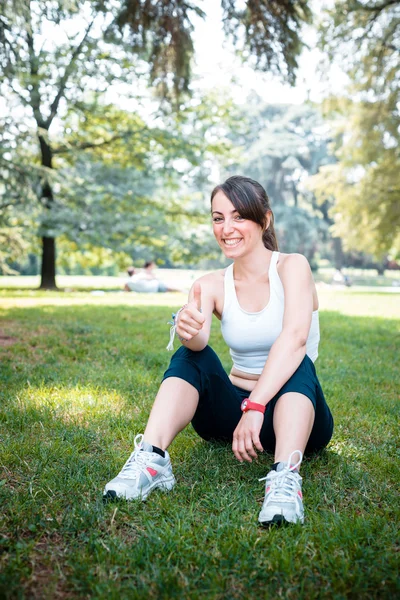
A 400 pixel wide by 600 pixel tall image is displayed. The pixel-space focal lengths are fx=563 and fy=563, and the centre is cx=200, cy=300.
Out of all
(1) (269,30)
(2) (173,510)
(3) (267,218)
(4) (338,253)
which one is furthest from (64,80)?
(4) (338,253)

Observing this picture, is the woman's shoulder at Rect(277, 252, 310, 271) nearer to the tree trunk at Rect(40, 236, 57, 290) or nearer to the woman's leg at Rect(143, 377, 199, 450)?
the woman's leg at Rect(143, 377, 199, 450)

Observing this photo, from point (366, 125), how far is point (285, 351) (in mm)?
15623

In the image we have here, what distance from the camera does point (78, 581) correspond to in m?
1.54

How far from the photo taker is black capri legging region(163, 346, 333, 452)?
7.42 ft

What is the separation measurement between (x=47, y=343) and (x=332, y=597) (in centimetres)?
441

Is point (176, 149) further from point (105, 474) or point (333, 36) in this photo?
point (105, 474)

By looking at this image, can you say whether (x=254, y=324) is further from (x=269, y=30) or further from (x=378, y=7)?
(x=378, y=7)

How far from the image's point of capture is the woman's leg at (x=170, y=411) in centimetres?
223

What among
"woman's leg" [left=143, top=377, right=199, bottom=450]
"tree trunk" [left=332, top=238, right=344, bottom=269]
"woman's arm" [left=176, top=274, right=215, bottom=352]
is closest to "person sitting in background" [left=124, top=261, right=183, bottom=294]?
"woman's arm" [left=176, top=274, right=215, bottom=352]

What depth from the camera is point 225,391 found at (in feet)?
7.88

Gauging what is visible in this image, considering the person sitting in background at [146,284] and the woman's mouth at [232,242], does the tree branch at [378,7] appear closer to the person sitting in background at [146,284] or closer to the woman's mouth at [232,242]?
the person sitting in background at [146,284]

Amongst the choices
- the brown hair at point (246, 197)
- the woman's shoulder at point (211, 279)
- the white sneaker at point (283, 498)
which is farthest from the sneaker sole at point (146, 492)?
the brown hair at point (246, 197)

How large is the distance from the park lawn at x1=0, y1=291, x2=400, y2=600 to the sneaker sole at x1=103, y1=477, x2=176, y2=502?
0.11ft

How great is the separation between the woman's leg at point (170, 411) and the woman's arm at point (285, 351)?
25cm
